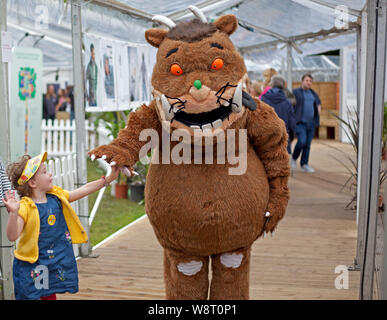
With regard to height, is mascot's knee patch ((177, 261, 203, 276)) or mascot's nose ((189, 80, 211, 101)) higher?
mascot's nose ((189, 80, 211, 101))

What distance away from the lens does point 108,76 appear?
5504 millimetres

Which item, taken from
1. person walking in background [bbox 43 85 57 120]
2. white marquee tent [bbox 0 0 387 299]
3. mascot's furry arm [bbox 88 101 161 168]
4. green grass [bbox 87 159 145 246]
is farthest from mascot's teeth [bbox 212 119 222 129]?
person walking in background [bbox 43 85 57 120]

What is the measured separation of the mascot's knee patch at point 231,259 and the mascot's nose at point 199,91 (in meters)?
0.93

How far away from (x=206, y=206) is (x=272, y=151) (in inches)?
20.6

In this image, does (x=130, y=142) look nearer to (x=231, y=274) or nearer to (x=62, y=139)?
(x=231, y=274)

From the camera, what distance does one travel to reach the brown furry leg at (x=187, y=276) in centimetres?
305

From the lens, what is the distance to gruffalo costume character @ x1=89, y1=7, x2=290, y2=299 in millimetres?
2746

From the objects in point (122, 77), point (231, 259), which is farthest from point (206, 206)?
point (122, 77)

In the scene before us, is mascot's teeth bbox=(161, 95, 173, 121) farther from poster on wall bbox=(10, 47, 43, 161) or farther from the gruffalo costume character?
poster on wall bbox=(10, 47, 43, 161)

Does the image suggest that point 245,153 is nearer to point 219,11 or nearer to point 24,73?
point 24,73

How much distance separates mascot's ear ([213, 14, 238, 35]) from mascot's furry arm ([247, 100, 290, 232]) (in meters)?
0.43

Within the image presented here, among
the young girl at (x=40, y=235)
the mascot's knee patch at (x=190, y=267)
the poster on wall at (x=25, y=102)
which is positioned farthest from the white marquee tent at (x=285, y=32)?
the mascot's knee patch at (x=190, y=267)

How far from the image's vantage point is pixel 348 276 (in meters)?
4.65
